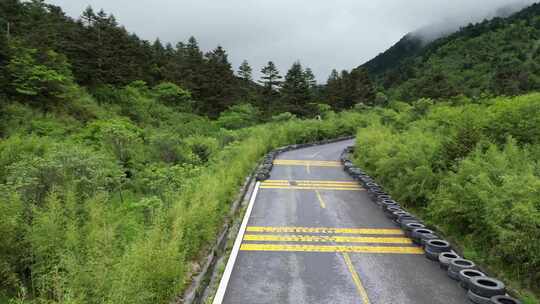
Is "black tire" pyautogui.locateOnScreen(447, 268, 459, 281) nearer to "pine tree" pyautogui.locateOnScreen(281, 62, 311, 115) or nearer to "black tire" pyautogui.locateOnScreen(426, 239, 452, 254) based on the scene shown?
"black tire" pyautogui.locateOnScreen(426, 239, 452, 254)

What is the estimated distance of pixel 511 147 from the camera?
9.46m

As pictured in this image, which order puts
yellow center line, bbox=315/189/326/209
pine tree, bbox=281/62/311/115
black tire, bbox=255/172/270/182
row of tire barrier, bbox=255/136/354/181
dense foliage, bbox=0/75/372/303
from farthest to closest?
pine tree, bbox=281/62/311/115 → row of tire barrier, bbox=255/136/354/181 → black tire, bbox=255/172/270/182 → yellow center line, bbox=315/189/326/209 → dense foliage, bbox=0/75/372/303

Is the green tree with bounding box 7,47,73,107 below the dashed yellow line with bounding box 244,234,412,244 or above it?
above

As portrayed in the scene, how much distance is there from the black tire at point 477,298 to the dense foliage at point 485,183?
3.99 feet

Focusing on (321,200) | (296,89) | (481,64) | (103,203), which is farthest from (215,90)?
(481,64)

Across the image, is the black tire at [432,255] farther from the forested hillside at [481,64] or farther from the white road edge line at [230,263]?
the forested hillside at [481,64]

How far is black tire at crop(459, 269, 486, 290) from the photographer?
676 cm

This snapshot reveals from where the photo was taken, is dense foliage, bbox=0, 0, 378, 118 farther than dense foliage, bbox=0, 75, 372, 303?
Yes

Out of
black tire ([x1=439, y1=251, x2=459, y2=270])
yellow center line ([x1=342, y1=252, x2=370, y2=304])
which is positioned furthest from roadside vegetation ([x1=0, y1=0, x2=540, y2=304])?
yellow center line ([x1=342, y1=252, x2=370, y2=304])

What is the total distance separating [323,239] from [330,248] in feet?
2.11

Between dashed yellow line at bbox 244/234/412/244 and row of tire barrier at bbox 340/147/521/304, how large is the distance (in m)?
0.52

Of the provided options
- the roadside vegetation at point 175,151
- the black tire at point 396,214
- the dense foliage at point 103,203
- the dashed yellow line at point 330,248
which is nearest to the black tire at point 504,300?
the roadside vegetation at point 175,151

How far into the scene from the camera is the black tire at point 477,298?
6.13m

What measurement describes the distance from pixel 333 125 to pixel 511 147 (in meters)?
31.3
